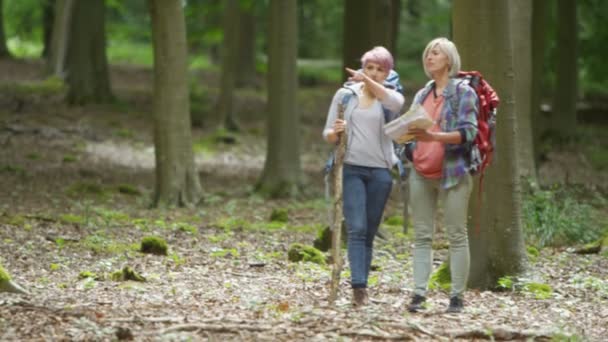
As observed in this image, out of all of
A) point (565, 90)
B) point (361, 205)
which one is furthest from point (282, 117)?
point (565, 90)

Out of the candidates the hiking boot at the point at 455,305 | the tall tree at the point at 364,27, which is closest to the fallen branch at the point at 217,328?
the hiking boot at the point at 455,305

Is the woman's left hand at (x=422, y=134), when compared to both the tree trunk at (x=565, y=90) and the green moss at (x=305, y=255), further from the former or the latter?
the tree trunk at (x=565, y=90)

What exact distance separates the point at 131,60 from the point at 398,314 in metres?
40.5

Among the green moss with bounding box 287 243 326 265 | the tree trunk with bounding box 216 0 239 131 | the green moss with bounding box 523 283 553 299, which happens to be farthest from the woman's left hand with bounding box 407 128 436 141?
the tree trunk with bounding box 216 0 239 131

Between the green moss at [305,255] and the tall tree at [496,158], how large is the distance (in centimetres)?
221

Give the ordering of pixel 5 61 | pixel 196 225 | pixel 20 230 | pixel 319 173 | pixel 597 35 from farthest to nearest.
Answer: pixel 5 61
pixel 597 35
pixel 319 173
pixel 196 225
pixel 20 230

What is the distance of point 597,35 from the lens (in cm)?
3028

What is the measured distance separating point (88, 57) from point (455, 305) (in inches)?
903

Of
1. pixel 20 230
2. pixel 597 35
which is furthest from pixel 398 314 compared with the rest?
pixel 597 35

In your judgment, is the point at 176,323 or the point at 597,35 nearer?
the point at 176,323

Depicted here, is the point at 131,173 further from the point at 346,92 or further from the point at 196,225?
the point at 346,92

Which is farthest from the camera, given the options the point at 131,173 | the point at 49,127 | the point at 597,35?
the point at 597,35

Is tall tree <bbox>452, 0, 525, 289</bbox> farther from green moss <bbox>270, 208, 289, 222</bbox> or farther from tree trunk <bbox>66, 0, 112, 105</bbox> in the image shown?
tree trunk <bbox>66, 0, 112, 105</bbox>

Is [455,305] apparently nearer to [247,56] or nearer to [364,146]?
[364,146]
